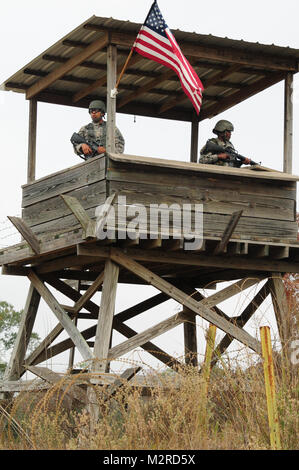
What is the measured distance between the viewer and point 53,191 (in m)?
16.6

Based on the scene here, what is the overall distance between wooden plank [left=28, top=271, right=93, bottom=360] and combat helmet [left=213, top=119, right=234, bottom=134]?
3.96m

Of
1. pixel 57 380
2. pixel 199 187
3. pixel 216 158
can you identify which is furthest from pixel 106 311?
pixel 216 158

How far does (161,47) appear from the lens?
589 inches

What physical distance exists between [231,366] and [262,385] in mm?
608

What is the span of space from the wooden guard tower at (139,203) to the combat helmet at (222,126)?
0.76 metres

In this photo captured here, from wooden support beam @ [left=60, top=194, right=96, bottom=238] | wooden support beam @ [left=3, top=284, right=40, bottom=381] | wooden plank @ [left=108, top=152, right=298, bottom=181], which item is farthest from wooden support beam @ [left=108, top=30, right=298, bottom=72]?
wooden support beam @ [left=3, top=284, right=40, bottom=381]

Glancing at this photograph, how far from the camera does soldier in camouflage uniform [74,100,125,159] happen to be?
16234mm

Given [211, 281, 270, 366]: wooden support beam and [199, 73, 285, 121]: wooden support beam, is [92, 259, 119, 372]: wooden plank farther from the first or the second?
[199, 73, 285, 121]: wooden support beam

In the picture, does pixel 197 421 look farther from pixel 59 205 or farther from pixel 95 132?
pixel 95 132

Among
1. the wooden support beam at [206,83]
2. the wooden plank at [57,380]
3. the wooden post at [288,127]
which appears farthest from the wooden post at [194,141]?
the wooden plank at [57,380]

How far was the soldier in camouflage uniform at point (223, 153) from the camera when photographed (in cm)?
1712

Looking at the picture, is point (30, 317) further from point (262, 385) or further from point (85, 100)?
point (262, 385)

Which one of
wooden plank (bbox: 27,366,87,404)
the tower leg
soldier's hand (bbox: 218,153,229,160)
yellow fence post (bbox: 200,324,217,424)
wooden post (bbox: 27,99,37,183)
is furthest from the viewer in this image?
the tower leg
